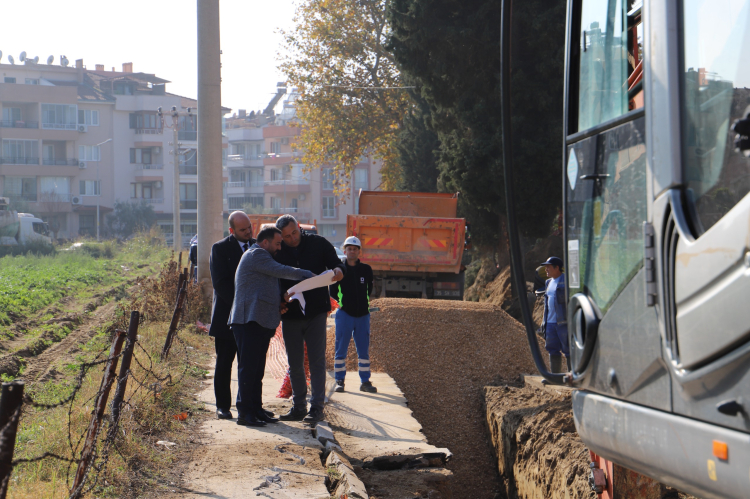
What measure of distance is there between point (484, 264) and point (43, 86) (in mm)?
53180

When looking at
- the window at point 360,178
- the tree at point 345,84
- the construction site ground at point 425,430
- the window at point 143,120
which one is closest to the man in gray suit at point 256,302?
the construction site ground at point 425,430

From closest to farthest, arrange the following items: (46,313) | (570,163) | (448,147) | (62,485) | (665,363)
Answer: (665,363) < (570,163) < (62,485) < (46,313) < (448,147)

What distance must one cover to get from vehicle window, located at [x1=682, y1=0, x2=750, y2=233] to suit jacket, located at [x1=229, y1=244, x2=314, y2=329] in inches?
173

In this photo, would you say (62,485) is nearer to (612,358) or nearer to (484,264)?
(612,358)

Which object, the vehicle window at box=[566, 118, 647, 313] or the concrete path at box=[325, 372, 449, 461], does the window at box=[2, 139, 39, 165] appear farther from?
the vehicle window at box=[566, 118, 647, 313]

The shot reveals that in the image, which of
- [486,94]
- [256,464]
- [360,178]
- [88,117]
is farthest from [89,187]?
[256,464]

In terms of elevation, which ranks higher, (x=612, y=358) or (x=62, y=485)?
(x=612, y=358)

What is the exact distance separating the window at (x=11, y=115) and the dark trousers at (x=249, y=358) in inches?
2555

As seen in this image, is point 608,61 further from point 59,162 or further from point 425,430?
point 59,162

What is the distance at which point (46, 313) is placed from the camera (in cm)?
1634

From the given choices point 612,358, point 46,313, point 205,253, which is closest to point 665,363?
point 612,358

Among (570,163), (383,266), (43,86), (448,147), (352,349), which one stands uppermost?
(43,86)

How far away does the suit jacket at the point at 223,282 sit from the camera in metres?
7.01

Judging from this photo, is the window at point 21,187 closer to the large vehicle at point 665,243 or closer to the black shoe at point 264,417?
the black shoe at point 264,417
